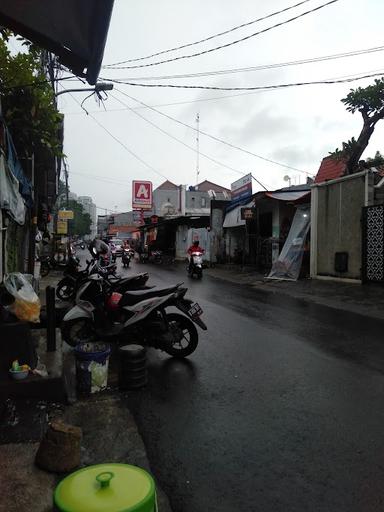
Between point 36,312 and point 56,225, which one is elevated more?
point 56,225

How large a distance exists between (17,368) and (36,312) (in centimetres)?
72

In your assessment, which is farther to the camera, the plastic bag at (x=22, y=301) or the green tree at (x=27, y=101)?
the green tree at (x=27, y=101)

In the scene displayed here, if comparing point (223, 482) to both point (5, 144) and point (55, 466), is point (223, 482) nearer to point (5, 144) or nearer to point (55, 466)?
point (55, 466)

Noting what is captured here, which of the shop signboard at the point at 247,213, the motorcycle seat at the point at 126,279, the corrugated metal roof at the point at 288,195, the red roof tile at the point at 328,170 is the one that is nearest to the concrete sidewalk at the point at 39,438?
the motorcycle seat at the point at 126,279

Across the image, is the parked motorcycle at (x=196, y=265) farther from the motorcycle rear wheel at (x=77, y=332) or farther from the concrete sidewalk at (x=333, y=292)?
the motorcycle rear wheel at (x=77, y=332)

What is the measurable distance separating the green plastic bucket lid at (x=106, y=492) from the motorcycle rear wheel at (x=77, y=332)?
15.3 feet

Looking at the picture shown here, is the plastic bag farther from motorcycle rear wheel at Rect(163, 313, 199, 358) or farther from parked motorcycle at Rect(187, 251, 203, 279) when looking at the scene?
parked motorcycle at Rect(187, 251, 203, 279)

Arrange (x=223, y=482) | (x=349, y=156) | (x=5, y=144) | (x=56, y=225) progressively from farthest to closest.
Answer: (x=56, y=225) → (x=349, y=156) → (x=5, y=144) → (x=223, y=482)

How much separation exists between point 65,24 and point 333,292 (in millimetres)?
11589

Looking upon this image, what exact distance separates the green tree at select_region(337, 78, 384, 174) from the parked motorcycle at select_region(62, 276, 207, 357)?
41.9 ft

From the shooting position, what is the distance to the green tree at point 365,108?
1520cm

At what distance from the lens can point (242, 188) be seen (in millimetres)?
23281

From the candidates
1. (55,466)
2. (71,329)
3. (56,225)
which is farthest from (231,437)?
(56,225)

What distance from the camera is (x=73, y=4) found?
137 inches
